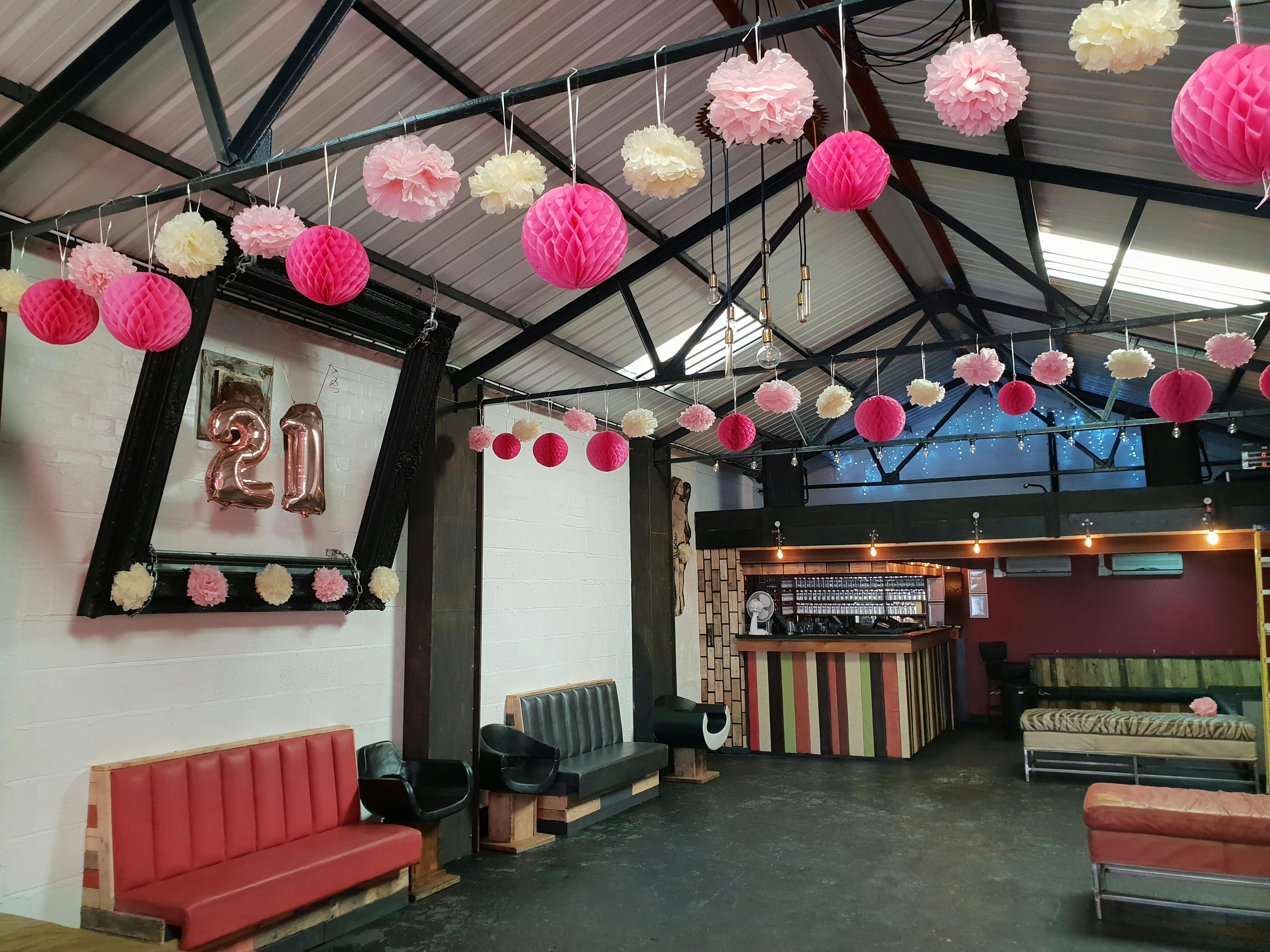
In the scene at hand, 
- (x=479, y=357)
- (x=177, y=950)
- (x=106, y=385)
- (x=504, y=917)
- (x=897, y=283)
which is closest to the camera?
(x=177, y=950)

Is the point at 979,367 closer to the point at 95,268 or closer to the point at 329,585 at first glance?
the point at 329,585

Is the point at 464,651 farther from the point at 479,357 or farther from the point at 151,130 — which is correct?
the point at 151,130

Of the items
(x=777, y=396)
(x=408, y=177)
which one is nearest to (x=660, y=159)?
(x=408, y=177)

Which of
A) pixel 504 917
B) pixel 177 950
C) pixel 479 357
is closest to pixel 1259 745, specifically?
pixel 504 917

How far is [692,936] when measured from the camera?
4730mm

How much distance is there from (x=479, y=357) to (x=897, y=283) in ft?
16.5

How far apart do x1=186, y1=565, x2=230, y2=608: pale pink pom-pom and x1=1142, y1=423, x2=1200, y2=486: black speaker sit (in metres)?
10.8

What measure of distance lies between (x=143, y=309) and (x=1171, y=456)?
1179cm

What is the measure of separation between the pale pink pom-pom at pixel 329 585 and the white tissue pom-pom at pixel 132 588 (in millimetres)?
1136

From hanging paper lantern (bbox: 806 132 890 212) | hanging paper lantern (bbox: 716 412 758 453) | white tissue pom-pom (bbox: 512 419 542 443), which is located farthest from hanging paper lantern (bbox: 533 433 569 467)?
hanging paper lantern (bbox: 806 132 890 212)

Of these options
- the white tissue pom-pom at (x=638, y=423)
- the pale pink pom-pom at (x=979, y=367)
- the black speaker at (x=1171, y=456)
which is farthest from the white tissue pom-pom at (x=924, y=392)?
the black speaker at (x=1171, y=456)

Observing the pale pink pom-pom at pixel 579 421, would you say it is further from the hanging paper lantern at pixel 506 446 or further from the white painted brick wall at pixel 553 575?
the white painted brick wall at pixel 553 575

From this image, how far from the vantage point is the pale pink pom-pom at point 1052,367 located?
6113 millimetres

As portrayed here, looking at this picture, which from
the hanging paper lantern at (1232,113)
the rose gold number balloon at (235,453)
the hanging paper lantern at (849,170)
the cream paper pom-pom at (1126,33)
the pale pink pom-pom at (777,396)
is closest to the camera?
the hanging paper lantern at (1232,113)
